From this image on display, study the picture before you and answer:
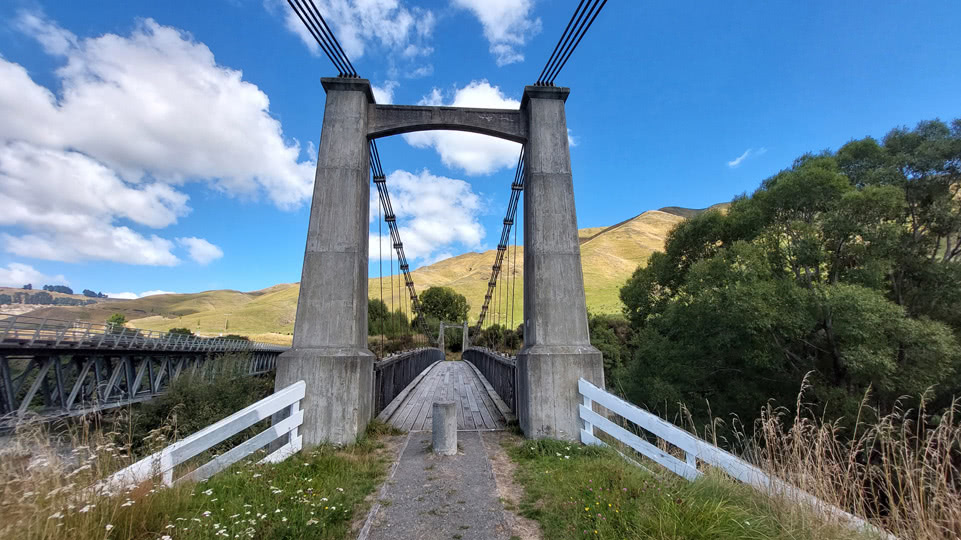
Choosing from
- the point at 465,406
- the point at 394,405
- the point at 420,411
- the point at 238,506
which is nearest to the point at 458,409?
the point at 465,406

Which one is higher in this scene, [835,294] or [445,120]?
[445,120]

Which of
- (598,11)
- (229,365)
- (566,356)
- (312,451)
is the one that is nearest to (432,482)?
(312,451)

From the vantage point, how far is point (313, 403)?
4.86m

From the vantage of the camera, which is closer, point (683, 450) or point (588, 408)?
point (683, 450)

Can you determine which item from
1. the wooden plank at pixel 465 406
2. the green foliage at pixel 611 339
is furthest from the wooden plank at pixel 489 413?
the green foliage at pixel 611 339

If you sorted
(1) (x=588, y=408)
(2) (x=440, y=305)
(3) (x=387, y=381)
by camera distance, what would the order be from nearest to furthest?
(1) (x=588, y=408) → (3) (x=387, y=381) → (2) (x=440, y=305)

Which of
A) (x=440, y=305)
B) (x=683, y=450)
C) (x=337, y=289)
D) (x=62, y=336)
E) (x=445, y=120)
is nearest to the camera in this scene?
(x=683, y=450)

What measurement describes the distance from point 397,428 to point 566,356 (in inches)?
104

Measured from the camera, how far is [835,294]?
10617mm

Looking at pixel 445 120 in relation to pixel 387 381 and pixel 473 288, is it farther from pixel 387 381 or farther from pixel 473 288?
pixel 473 288

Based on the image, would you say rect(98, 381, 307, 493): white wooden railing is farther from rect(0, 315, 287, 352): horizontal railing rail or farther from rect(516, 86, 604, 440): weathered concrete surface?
rect(0, 315, 287, 352): horizontal railing rail

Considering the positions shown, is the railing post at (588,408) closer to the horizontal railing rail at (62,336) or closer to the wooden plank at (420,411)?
the wooden plank at (420,411)

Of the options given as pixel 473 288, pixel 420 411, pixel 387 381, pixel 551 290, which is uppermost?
pixel 473 288

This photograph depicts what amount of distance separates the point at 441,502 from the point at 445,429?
132 cm
